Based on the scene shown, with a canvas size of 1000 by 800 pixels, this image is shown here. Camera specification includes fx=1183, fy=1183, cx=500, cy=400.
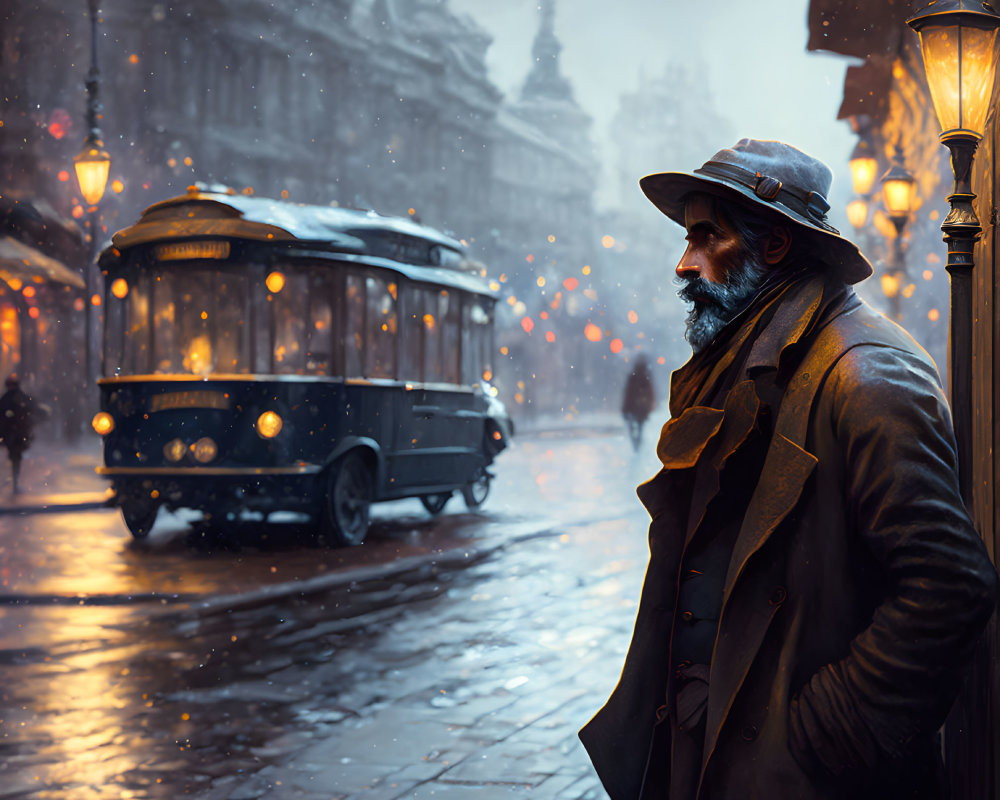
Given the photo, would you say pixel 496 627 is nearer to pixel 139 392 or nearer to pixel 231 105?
pixel 139 392

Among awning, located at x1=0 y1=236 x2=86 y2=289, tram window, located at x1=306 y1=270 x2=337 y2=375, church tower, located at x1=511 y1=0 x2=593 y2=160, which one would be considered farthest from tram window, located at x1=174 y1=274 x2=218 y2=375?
church tower, located at x1=511 y1=0 x2=593 y2=160

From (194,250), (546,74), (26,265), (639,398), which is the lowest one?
(639,398)

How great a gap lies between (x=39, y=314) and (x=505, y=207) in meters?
31.1

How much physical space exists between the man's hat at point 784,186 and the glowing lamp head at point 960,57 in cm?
113

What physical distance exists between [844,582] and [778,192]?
77 cm

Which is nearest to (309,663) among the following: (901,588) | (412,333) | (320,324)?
(901,588)

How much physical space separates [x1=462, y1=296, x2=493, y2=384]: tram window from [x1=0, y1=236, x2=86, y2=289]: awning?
46.4 ft

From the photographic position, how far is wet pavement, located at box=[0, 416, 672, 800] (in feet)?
16.0

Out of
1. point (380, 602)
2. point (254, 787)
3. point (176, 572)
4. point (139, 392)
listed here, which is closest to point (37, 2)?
point (139, 392)

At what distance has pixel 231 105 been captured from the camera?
117ft

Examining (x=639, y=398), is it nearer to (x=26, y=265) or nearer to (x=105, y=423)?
(x=26, y=265)

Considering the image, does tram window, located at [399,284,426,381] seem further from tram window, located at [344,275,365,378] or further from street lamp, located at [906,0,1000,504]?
street lamp, located at [906,0,1000,504]

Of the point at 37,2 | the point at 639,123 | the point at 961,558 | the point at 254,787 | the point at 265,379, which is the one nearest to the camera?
the point at 961,558

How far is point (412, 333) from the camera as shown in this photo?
527 inches
